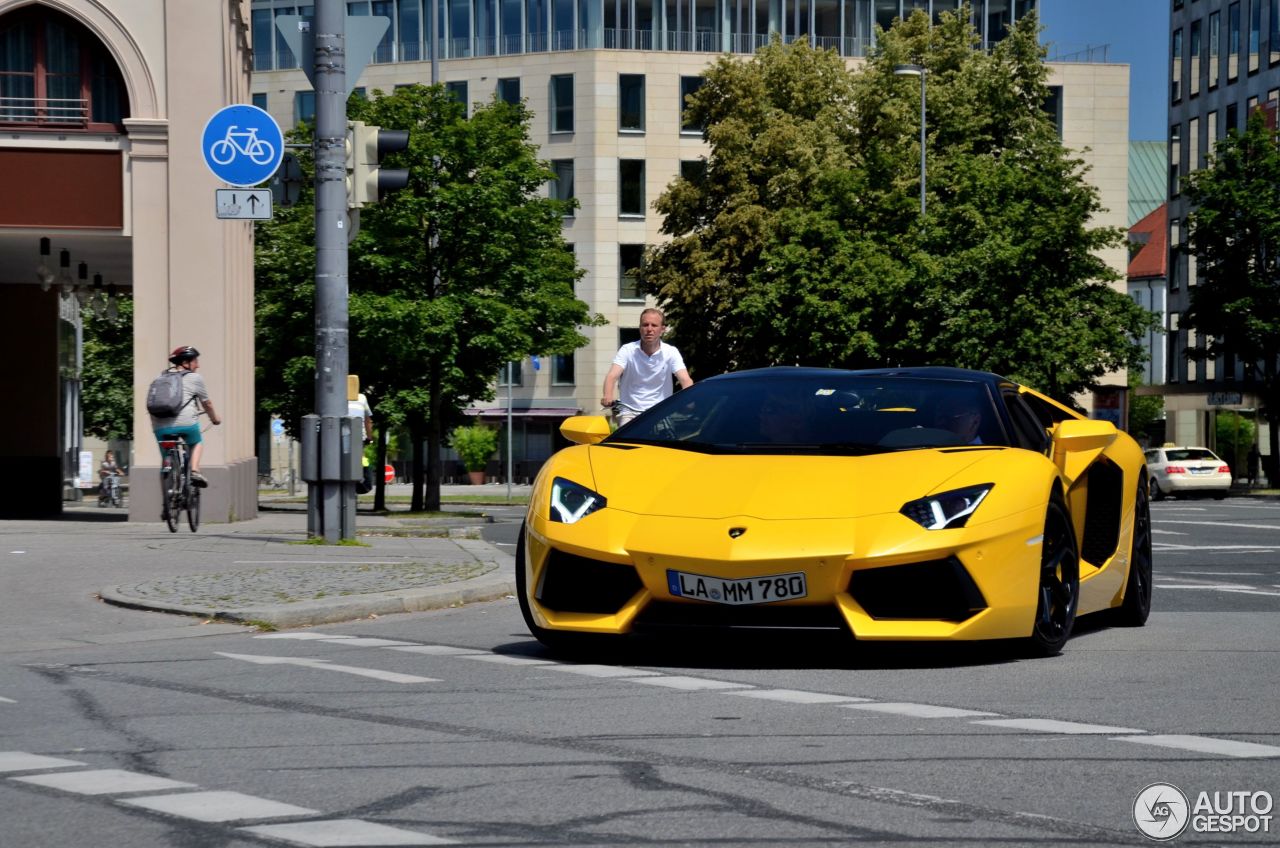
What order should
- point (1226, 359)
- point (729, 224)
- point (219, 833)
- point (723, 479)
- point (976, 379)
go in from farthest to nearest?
1. point (1226, 359)
2. point (729, 224)
3. point (976, 379)
4. point (723, 479)
5. point (219, 833)

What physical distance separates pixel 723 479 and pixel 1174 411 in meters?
84.6

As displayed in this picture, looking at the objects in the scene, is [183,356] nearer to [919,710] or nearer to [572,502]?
[572,502]

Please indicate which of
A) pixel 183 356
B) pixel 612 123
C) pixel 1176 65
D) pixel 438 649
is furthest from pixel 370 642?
pixel 1176 65

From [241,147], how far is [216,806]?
41.7ft

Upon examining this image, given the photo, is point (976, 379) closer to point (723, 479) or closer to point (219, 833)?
point (723, 479)

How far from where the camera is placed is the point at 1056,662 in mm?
8773

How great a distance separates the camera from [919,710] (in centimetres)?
710

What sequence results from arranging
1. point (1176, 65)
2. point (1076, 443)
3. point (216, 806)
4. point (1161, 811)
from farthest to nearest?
point (1176, 65), point (1076, 443), point (216, 806), point (1161, 811)

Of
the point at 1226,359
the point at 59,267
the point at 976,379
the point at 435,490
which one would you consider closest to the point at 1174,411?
the point at 1226,359

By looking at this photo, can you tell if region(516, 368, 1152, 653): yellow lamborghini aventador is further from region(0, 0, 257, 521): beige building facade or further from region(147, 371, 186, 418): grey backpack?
region(0, 0, 257, 521): beige building facade

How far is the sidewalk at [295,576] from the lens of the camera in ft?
37.2

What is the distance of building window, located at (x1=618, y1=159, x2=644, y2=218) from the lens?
82812 millimetres

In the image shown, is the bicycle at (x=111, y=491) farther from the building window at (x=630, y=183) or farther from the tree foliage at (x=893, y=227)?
the building window at (x=630, y=183)

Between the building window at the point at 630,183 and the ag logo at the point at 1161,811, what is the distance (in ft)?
256
